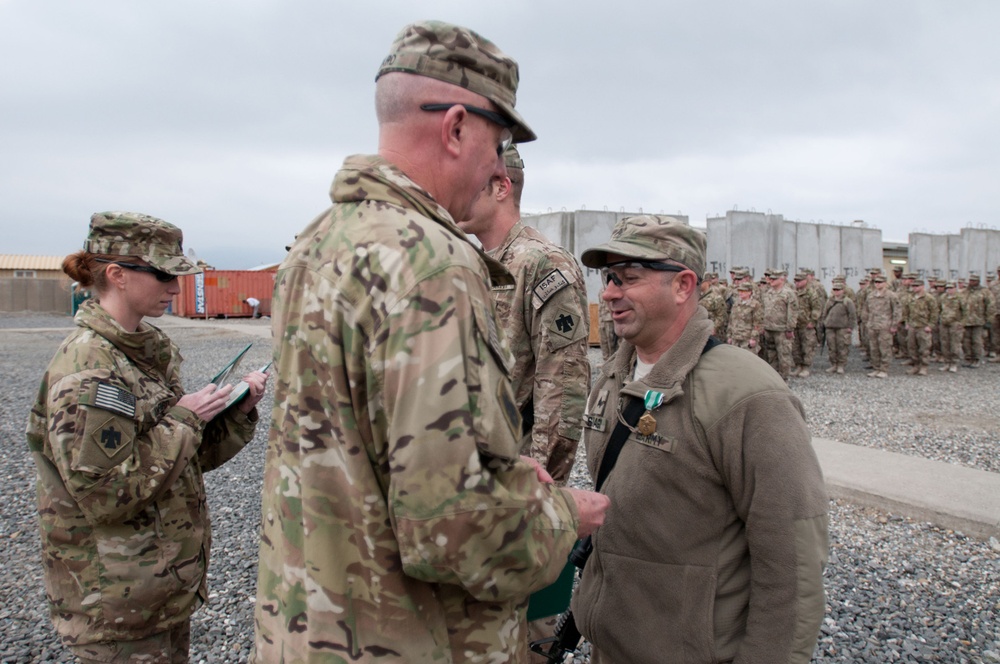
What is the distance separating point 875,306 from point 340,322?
16739 millimetres

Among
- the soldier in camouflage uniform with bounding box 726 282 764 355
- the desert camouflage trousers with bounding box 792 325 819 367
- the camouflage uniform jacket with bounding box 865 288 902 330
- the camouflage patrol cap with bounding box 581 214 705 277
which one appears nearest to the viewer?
the camouflage patrol cap with bounding box 581 214 705 277

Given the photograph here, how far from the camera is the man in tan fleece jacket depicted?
1.69 meters

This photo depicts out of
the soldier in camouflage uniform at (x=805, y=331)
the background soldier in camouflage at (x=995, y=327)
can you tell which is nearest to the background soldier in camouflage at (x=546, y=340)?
the soldier in camouflage uniform at (x=805, y=331)

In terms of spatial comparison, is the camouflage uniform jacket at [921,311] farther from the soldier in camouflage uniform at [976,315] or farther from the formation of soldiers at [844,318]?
the soldier in camouflage uniform at [976,315]

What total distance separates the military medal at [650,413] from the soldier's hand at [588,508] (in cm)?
51

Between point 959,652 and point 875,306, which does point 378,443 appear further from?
point 875,306

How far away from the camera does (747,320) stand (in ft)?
45.5

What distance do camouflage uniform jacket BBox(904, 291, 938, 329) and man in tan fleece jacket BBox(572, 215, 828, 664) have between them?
16.3 meters

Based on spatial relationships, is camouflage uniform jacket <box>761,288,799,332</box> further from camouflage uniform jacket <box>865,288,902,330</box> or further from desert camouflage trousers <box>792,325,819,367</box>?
camouflage uniform jacket <box>865,288,902,330</box>

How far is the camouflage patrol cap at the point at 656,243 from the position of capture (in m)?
2.07

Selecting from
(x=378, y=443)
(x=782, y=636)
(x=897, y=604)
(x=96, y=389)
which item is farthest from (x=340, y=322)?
(x=897, y=604)

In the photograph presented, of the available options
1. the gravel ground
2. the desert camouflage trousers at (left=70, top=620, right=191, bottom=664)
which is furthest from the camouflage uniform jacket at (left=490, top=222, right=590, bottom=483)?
the gravel ground

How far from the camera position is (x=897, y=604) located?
3.99 m

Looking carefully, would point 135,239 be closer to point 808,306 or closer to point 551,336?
point 551,336
